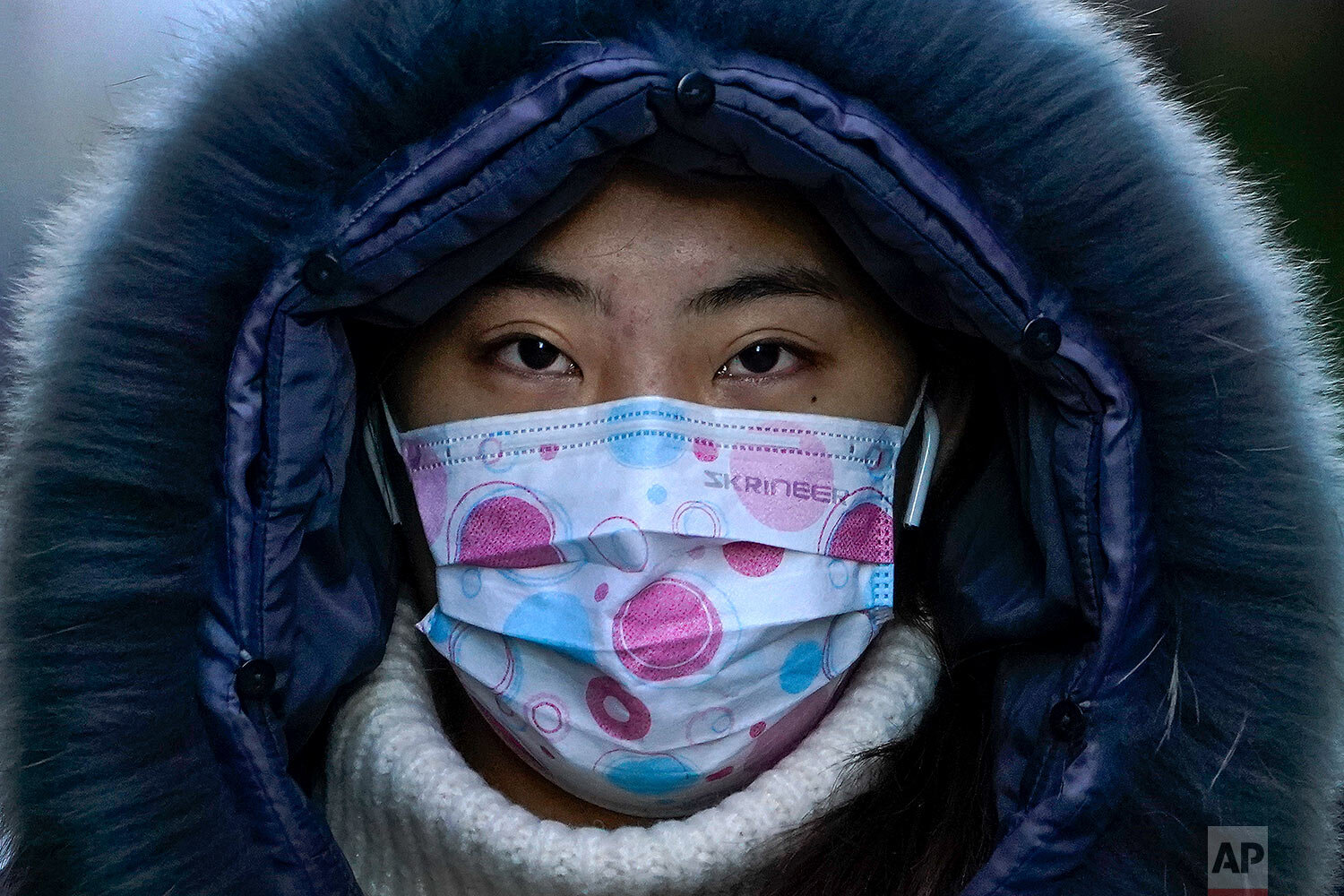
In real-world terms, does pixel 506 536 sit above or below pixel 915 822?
above

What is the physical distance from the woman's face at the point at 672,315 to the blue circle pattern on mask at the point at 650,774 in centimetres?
47

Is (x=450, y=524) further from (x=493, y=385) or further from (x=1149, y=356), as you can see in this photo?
(x=1149, y=356)

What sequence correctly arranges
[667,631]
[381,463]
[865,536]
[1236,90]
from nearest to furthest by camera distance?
[667,631] < [865,536] < [381,463] < [1236,90]

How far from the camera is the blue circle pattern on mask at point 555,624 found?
151cm

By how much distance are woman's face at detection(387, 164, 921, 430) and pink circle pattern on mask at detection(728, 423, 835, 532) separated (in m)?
0.06

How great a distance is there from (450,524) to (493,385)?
20 cm

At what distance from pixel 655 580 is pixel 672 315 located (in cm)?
34

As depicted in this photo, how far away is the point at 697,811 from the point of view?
157cm

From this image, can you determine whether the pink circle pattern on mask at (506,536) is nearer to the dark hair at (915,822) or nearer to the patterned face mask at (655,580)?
the patterned face mask at (655,580)

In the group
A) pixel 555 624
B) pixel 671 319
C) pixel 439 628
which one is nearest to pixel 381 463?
pixel 439 628

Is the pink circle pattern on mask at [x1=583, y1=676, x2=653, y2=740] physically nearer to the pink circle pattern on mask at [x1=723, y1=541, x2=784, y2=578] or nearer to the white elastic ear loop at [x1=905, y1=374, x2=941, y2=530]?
the pink circle pattern on mask at [x1=723, y1=541, x2=784, y2=578]

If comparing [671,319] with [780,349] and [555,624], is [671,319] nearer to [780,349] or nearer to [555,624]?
[780,349]

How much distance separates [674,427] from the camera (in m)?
1.51

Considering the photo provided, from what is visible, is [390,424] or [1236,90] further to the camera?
[1236,90]
